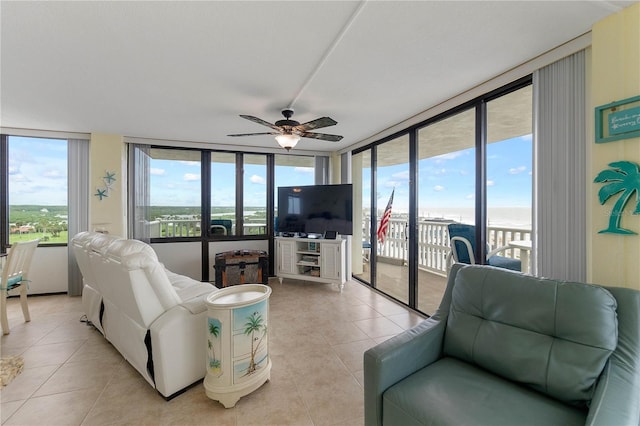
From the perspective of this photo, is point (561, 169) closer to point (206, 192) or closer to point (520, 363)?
point (520, 363)

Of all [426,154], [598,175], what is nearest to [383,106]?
[426,154]

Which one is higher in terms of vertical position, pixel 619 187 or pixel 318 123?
pixel 318 123

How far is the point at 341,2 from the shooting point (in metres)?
1.45

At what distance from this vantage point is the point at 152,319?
1.92 meters

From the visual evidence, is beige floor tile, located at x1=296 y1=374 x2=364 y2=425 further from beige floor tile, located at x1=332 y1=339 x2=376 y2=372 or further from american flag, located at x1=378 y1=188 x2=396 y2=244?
american flag, located at x1=378 y1=188 x2=396 y2=244

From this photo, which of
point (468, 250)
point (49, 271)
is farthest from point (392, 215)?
point (49, 271)

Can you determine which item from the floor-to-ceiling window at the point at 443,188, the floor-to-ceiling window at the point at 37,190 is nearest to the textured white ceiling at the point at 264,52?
the floor-to-ceiling window at the point at 443,188

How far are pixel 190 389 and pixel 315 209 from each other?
3047mm

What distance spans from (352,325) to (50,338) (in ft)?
10.0

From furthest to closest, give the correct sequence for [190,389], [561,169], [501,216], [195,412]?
[501,216] < [190,389] < [561,169] < [195,412]

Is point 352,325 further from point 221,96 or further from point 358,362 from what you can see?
point 221,96

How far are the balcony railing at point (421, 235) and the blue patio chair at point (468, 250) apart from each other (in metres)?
0.10

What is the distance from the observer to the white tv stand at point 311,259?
427cm

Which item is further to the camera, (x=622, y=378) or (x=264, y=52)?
(x=264, y=52)
